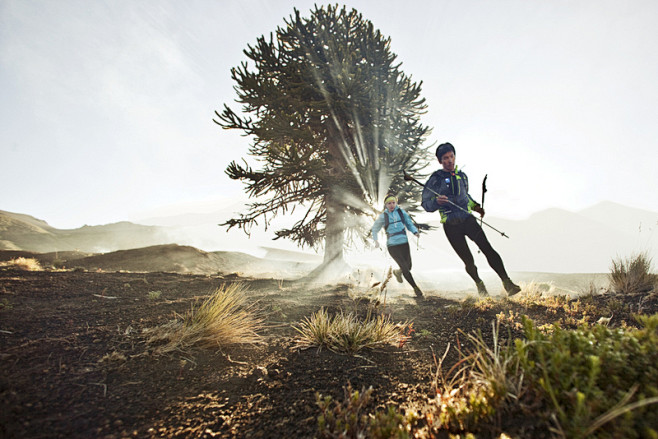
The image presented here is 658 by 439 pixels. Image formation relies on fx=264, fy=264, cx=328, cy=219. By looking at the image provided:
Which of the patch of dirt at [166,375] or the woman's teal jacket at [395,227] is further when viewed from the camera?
the woman's teal jacket at [395,227]

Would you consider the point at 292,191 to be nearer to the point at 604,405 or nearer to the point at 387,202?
the point at 387,202

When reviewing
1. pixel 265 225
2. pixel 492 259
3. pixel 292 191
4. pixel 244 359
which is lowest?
pixel 244 359

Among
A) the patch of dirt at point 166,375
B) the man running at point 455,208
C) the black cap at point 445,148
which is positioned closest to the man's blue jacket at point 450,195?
the man running at point 455,208

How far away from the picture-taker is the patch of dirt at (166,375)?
1.26 metres

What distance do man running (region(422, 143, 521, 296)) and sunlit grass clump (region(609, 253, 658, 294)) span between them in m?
1.86

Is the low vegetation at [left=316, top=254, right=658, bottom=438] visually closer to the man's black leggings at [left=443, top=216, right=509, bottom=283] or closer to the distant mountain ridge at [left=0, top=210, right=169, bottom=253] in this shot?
the man's black leggings at [left=443, top=216, right=509, bottom=283]

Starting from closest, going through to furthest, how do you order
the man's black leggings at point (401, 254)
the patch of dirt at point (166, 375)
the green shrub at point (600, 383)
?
the green shrub at point (600, 383) < the patch of dirt at point (166, 375) < the man's black leggings at point (401, 254)

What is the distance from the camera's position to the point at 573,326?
2.61 m

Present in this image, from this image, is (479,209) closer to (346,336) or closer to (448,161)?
(448,161)

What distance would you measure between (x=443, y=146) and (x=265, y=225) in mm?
6427

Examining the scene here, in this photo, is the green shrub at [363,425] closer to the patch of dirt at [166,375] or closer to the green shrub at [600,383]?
the patch of dirt at [166,375]

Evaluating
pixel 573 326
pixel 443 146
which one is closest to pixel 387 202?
pixel 443 146

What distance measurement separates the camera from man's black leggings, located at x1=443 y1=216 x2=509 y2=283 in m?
4.35

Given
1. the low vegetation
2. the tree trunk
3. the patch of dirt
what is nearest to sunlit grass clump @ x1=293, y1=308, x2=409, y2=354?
the patch of dirt
